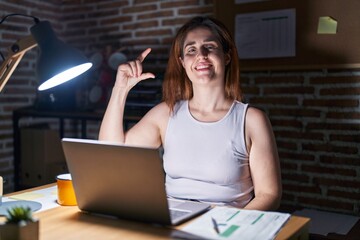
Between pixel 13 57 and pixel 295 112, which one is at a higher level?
pixel 13 57

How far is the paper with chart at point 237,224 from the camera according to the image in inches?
39.1

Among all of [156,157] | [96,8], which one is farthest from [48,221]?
[96,8]

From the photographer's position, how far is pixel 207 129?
1.66 m

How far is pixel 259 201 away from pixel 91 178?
0.61m

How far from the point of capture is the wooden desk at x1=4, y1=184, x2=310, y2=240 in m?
1.02

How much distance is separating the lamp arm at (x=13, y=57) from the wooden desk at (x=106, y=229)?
447 millimetres

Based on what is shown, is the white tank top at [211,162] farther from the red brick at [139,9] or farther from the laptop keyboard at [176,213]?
the red brick at [139,9]

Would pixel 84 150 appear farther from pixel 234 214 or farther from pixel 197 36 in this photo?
pixel 197 36

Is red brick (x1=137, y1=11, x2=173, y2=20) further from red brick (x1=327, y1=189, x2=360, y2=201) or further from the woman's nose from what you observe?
red brick (x1=327, y1=189, x2=360, y2=201)

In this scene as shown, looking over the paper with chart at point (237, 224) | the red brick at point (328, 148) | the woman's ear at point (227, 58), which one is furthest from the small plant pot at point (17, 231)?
the red brick at point (328, 148)

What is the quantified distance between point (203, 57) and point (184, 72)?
212 mm

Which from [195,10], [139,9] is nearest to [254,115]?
[195,10]

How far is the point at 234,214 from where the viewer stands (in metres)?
1.15

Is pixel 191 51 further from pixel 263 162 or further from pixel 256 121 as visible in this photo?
pixel 263 162
